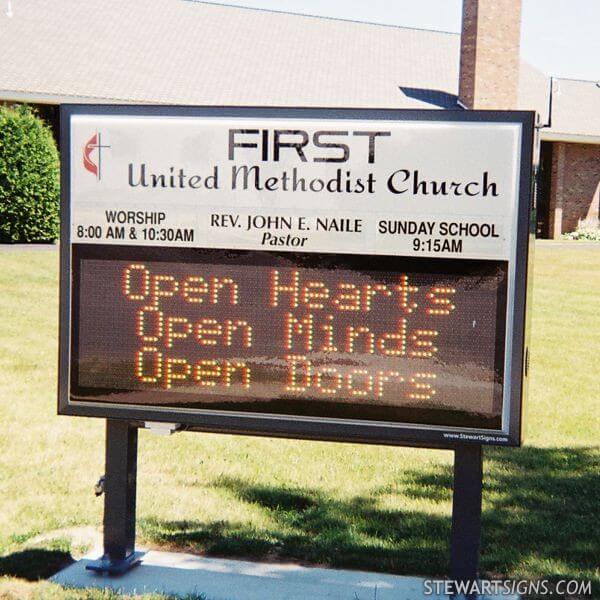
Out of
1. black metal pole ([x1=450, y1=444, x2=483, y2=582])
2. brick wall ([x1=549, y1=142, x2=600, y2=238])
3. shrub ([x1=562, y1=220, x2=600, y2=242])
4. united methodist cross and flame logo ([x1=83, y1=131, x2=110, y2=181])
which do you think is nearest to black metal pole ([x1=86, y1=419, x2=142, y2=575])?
united methodist cross and flame logo ([x1=83, y1=131, x2=110, y2=181])

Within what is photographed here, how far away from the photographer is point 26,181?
21766 mm

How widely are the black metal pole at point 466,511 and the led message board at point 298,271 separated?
200 mm

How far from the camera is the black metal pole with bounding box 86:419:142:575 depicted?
490 centimetres

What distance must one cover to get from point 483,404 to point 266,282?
113cm

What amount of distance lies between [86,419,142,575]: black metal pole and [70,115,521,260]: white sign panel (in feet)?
3.20

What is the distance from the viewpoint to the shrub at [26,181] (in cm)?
2170

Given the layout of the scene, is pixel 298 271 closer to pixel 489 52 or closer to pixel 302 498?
pixel 302 498

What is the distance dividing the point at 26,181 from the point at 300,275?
60.2 feet

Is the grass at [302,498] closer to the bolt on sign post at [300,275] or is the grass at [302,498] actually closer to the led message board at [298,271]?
the bolt on sign post at [300,275]

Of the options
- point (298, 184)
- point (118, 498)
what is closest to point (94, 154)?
point (298, 184)

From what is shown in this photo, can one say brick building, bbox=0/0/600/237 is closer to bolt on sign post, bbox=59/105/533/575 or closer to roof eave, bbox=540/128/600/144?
roof eave, bbox=540/128/600/144

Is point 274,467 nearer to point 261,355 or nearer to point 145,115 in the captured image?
point 261,355

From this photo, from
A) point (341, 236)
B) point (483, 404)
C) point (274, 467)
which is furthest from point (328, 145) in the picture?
point (274, 467)

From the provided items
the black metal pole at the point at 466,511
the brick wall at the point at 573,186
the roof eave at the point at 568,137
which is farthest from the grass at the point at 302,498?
the brick wall at the point at 573,186
